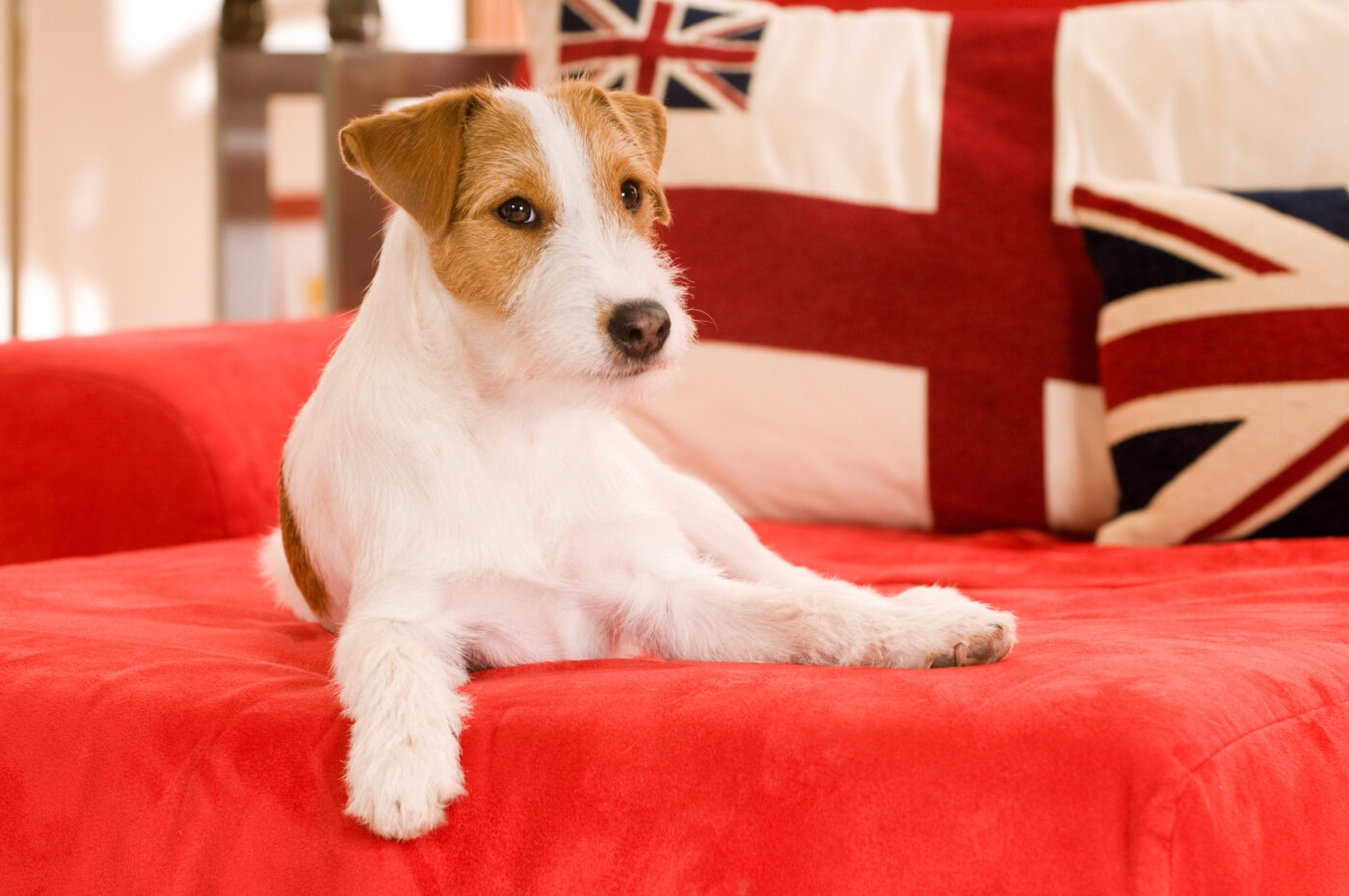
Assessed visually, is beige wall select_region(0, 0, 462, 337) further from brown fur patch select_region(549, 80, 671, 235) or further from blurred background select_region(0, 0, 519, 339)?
brown fur patch select_region(549, 80, 671, 235)

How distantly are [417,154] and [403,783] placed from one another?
2.25 feet

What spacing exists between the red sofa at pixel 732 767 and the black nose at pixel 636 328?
0.33 metres

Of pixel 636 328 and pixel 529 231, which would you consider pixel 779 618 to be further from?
pixel 529 231

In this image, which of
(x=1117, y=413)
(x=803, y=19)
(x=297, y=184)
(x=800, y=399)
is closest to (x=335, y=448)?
(x=800, y=399)

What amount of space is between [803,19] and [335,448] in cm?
142

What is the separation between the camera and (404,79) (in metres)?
3.45

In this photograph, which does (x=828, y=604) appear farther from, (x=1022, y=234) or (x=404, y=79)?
(x=404, y=79)

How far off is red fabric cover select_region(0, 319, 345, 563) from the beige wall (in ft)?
12.9

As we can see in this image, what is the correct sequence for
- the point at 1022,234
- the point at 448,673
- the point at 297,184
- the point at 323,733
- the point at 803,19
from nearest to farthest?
1. the point at 323,733
2. the point at 448,673
3. the point at 1022,234
4. the point at 803,19
5. the point at 297,184

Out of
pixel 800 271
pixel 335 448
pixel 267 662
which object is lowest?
pixel 267 662

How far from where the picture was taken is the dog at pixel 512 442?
1.41 metres

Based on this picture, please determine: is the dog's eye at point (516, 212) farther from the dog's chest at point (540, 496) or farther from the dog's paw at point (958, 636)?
the dog's paw at point (958, 636)

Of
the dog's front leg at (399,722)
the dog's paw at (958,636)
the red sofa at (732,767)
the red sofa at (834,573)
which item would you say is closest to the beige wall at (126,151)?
the red sofa at (834,573)

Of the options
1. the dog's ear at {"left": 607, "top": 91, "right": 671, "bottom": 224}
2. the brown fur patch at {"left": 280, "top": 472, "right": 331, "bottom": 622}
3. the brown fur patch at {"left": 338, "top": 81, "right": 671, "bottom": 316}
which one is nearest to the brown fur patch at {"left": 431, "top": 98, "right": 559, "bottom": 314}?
the brown fur patch at {"left": 338, "top": 81, "right": 671, "bottom": 316}
